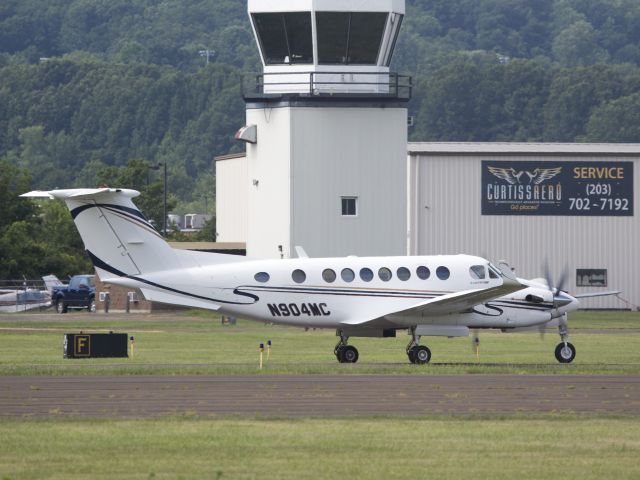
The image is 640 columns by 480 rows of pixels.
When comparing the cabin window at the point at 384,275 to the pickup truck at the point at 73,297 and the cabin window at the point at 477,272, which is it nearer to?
the cabin window at the point at 477,272

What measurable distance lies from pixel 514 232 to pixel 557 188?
2.79m

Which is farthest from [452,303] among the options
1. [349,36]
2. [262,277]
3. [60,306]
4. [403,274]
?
[60,306]

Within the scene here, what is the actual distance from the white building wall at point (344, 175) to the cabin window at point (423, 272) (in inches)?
808

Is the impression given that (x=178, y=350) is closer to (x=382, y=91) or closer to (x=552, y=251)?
(x=382, y=91)

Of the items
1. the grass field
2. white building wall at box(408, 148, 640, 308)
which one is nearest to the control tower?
white building wall at box(408, 148, 640, 308)

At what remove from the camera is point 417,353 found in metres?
37.1

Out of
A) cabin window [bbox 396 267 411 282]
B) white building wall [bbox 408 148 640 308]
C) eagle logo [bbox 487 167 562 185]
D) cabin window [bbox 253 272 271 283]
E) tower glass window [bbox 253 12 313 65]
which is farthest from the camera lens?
eagle logo [bbox 487 167 562 185]

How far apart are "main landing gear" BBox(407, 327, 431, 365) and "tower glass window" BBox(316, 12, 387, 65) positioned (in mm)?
20008

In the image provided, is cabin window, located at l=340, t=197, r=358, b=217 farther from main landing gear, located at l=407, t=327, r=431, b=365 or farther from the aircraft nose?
main landing gear, located at l=407, t=327, r=431, b=365

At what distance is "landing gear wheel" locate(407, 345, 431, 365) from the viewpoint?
3700 cm

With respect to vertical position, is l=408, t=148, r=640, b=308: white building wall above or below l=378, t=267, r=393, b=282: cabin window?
above

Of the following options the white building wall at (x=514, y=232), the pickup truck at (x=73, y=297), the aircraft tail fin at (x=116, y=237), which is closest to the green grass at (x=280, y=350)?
the aircraft tail fin at (x=116, y=237)

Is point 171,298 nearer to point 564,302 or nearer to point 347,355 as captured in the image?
point 347,355

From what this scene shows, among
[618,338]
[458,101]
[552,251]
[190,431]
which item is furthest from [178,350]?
[458,101]
